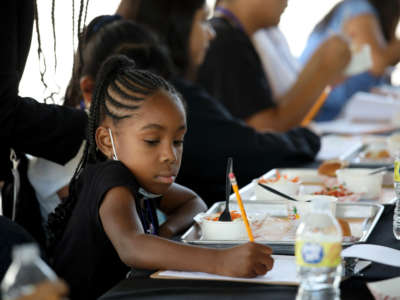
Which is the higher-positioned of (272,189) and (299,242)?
(299,242)

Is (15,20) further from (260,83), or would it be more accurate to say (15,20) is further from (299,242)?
(260,83)

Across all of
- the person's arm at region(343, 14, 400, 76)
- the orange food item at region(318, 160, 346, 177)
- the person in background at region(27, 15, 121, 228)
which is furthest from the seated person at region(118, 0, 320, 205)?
the person's arm at region(343, 14, 400, 76)

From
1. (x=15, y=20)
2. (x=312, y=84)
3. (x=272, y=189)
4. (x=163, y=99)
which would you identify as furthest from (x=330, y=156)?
(x=15, y=20)

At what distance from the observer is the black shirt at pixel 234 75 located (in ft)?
9.79

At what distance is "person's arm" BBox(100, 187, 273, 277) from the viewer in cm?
102

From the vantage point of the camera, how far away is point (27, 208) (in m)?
1.69

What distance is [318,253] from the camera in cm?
83

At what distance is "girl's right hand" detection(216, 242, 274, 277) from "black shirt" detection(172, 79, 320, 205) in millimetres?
1156

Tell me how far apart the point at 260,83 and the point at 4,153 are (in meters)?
1.70

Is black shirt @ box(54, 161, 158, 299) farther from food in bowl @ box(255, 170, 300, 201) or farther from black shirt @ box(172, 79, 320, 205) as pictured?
black shirt @ box(172, 79, 320, 205)

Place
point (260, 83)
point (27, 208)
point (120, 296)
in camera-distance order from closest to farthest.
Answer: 1. point (120, 296)
2. point (27, 208)
3. point (260, 83)

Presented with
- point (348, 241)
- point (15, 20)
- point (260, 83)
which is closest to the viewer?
point (348, 241)

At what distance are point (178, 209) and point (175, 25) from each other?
3.71 ft

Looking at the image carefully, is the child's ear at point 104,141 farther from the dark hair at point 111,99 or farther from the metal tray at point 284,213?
the metal tray at point 284,213
